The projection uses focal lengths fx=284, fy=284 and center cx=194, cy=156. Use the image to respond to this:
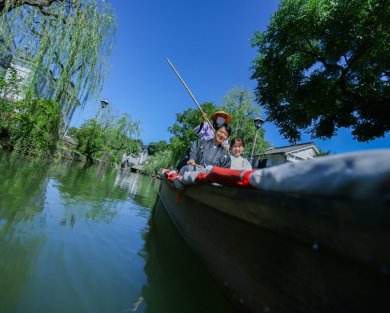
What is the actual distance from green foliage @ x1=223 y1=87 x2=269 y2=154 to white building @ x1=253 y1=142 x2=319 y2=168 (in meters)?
4.15

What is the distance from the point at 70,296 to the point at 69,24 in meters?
5.43

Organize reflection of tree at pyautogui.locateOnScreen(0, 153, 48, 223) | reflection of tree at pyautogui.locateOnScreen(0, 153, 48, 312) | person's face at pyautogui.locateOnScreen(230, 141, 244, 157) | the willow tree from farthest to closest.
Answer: the willow tree
person's face at pyautogui.locateOnScreen(230, 141, 244, 157)
reflection of tree at pyautogui.locateOnScreen(0, 153, 48, 223)
reflection of tree at pyautogui.locateOnScreen(0, 153, 48, 312)

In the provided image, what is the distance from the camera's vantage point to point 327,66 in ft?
31.4

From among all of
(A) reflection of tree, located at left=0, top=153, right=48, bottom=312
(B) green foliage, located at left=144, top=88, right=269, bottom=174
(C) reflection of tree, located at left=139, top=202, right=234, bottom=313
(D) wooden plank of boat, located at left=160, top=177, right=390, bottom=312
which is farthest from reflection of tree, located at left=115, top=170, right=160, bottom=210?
(B) green foliage, located at left=144, top=88, right=269, bottom=174

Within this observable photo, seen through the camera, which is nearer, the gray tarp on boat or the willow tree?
the gray tarp on boat

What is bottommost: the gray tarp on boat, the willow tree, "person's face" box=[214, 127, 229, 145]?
the gray tarp on boat

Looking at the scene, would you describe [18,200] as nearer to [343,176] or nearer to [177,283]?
[177,283]

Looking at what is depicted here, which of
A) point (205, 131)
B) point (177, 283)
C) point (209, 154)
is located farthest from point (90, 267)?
point (205, 131)

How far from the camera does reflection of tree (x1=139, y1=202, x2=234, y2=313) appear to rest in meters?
1.93

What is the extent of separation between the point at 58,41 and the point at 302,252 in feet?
19.3

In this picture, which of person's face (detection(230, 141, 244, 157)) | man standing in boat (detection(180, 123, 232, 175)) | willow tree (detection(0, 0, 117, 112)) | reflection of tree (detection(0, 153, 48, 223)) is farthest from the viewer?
willow tree (detection(0, 0, 117, 112))

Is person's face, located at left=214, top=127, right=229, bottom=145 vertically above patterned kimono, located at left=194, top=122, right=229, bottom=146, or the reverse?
patterned kimono, located at left=194, top=122, right=229, bottom=146

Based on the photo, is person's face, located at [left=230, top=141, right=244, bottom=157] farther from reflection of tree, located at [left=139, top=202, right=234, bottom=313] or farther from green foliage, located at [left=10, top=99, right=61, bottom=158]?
green foliage, located at [left=10, top=99, right=61, bottom=158]

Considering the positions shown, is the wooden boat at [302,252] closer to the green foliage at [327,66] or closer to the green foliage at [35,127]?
the green foliage at [327,66]
